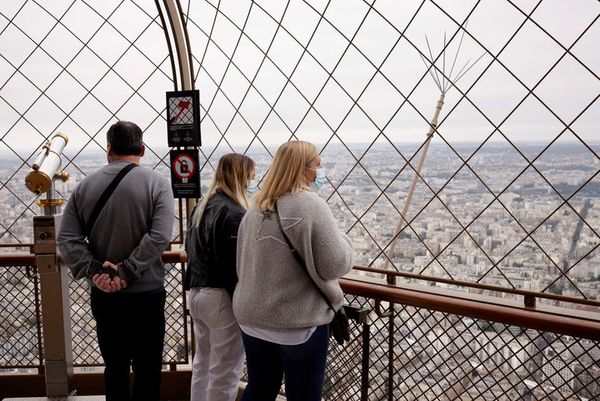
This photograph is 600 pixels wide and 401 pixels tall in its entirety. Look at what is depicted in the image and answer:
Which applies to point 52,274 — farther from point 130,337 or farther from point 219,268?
point 219,268

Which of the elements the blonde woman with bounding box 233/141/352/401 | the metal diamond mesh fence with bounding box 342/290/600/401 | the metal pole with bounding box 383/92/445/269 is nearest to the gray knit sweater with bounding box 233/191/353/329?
the blonde woman with bounding box 233/141/352/401

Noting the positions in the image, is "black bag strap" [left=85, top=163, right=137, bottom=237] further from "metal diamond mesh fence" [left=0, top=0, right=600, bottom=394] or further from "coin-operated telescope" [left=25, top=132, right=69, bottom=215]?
"metal diamond mesh fence" [left=0, top=0, right=600, bottom=394]

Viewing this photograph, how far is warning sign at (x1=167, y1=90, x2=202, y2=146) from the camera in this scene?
3.05 m

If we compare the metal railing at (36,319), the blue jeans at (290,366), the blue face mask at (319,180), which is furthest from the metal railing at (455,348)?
the blue face mask at (319,180)

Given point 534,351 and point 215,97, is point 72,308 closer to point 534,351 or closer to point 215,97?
point 215,97

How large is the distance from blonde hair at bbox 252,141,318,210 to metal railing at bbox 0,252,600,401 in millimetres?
577

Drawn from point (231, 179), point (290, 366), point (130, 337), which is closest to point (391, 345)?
point (290, 366)

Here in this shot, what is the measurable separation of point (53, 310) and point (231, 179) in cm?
124

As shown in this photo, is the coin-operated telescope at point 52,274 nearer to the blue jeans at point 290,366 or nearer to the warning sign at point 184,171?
the warning sign at point 184,171

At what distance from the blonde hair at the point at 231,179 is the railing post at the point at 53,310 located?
0.87 m

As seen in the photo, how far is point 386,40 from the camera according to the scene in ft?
8.46

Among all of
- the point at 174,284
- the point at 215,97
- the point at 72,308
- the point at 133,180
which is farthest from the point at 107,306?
the point at 215,97

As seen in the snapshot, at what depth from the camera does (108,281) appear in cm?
214

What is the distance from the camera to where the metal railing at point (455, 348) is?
1.90m
